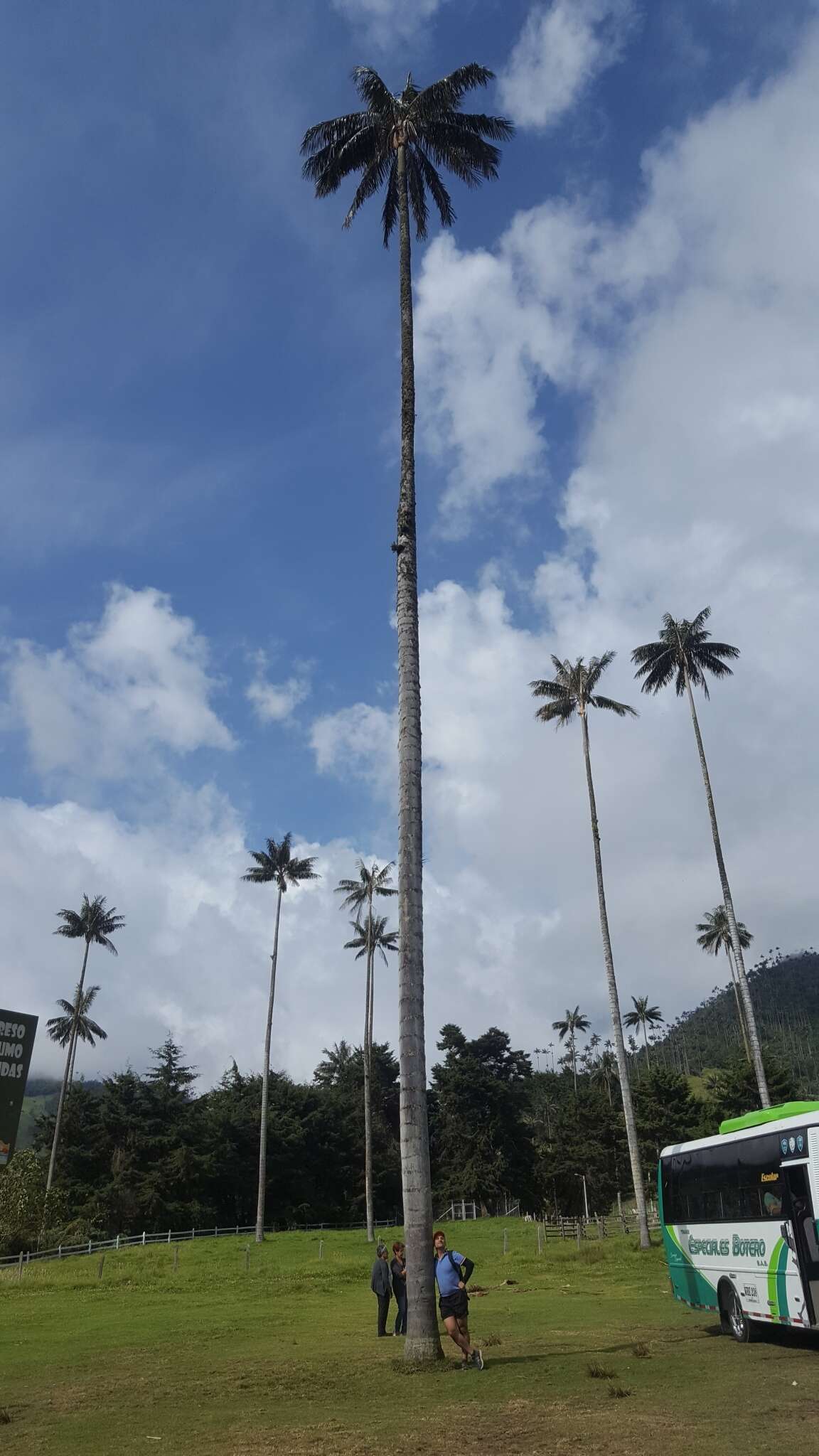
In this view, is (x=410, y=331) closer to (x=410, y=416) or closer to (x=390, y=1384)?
(x=410, y=416)

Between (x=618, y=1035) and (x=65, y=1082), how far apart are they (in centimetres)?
4664

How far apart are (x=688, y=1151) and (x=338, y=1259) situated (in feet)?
111

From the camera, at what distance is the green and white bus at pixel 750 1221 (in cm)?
1410

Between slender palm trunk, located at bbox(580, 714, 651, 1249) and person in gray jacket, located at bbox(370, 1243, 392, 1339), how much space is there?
889 inches

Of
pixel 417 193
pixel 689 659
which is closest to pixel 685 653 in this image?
pixel 689 659

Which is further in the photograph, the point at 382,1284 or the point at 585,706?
the point at 585,706

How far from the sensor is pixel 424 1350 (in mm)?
14180

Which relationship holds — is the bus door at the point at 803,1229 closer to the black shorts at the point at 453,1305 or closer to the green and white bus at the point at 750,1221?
the green and white bus at the point at 750,1221

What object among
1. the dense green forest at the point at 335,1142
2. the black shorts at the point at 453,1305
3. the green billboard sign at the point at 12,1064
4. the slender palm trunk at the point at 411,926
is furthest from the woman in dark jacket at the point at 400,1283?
the dense green forest at the point at 335,1142

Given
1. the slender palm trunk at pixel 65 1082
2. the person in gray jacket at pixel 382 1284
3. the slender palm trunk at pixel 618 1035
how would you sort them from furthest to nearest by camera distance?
1. the slender palm trunk at pixel 65 1082
2. the slender palm trunk at pixel 618 1035
3. the person in gray jacket at pixel 382 1284

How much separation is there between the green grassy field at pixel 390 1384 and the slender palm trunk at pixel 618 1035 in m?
13.3

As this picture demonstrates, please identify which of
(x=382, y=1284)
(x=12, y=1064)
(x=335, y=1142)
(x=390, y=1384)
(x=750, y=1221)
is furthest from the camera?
(x=335, y=1142)

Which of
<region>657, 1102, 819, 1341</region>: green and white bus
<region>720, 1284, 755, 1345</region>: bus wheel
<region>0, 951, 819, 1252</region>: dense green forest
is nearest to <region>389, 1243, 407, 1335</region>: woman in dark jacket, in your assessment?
<region>657, 1102, 819, 1341</region>: green and white bus

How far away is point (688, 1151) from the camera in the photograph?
63.9 feet
